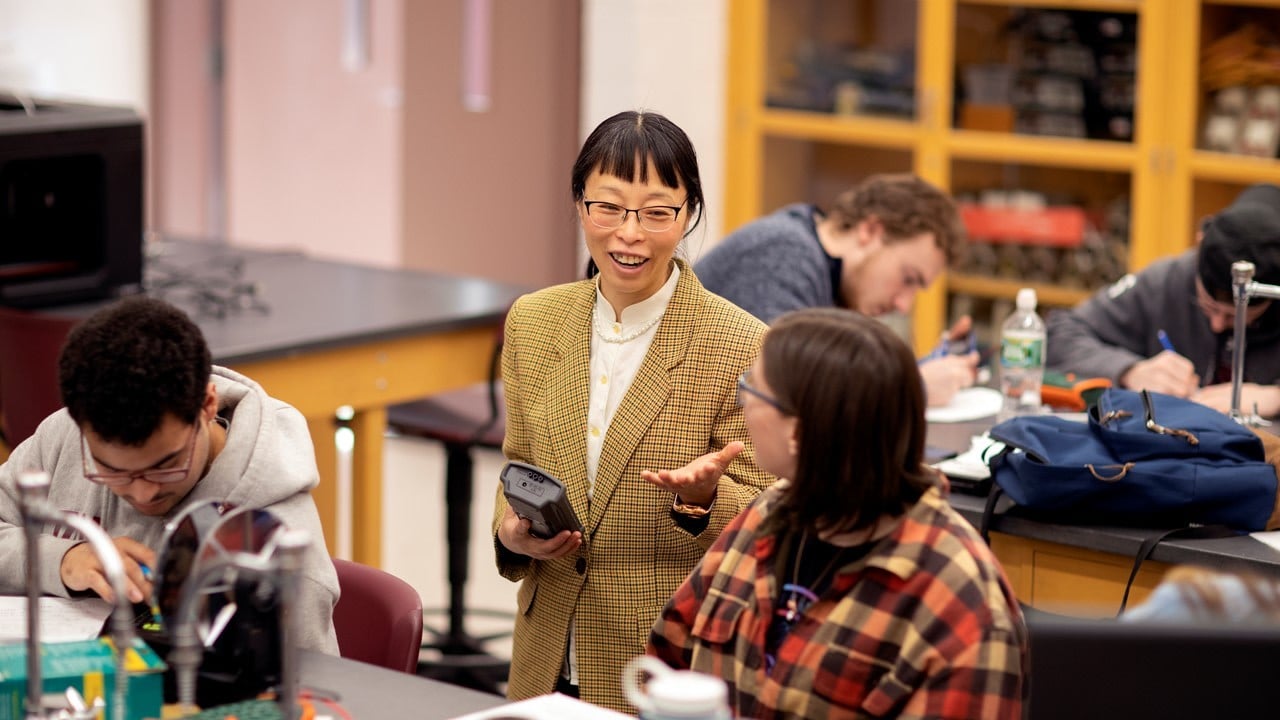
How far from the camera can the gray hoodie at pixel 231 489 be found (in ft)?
5.98

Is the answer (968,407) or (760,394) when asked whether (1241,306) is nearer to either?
(968,407)

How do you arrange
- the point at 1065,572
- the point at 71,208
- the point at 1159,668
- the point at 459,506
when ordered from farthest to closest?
1. the point at 459,506
2. the point at 71,208
3. the point at 1065,572
4. the point at 1159,668

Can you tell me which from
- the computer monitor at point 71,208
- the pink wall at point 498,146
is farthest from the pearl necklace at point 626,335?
the pink wall at point 498,146

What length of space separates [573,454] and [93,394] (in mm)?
628

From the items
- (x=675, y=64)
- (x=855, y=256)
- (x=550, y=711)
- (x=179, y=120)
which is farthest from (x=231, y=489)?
(x=179, y=120)

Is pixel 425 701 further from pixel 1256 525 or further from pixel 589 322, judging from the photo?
pixel 1256 525

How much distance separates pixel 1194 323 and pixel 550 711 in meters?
1.98

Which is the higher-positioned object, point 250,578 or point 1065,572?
point 250,578

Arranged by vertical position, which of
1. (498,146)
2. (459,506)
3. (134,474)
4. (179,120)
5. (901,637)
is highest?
(179,120)

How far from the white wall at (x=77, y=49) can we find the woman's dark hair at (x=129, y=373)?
15.1 feet

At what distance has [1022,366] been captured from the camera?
2.99 m

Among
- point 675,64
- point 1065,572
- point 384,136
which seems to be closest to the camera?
point 1065,572

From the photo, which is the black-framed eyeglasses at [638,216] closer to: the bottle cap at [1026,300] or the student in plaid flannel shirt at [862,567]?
the student in plaid flannel shirt at [862,567]

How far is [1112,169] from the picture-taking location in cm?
456
